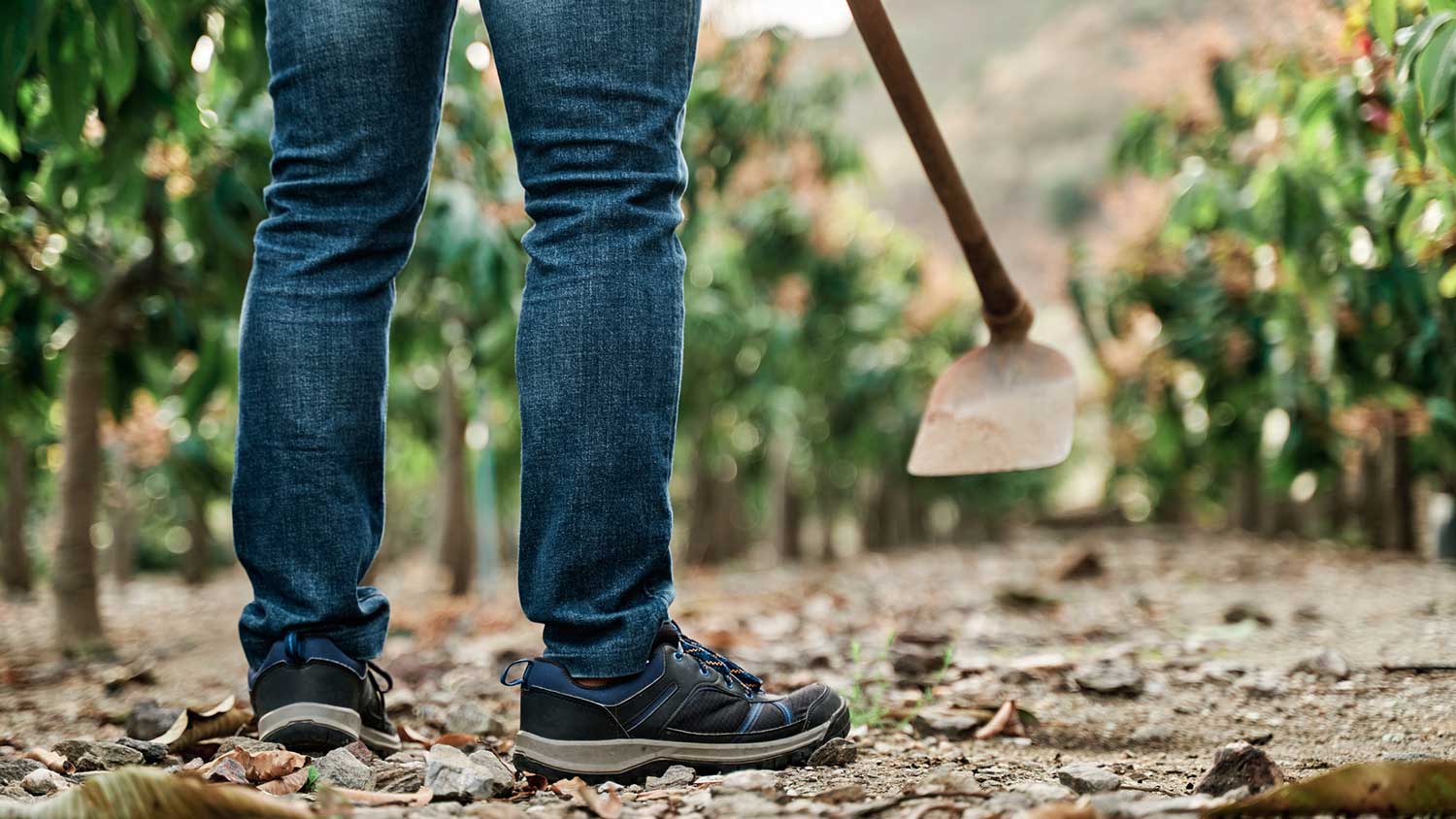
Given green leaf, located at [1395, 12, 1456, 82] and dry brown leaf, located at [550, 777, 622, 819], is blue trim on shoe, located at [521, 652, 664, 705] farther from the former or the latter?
green leaf, located at [1395, 12, 1456, 82]

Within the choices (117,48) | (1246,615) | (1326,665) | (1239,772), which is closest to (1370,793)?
(1239,772)

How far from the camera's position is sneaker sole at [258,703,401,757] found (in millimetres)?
1097

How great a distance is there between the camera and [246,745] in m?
1.12

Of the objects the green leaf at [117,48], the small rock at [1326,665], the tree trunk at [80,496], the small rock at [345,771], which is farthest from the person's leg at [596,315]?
the tree trunk at [80,496]

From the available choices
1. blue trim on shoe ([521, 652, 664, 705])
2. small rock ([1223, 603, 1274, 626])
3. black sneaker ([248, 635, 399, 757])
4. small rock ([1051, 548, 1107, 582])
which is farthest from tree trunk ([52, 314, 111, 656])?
small rock ([1051, 548, 1107, 582])

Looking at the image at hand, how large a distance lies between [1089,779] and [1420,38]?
905 millimetres

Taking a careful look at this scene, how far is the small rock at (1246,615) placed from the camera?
2.47 metres

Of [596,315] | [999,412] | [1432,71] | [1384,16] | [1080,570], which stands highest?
[1384,16]

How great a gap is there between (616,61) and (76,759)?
865 mm

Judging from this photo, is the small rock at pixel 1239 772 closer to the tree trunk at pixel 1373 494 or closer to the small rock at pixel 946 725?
the small rock at pixel 946 725

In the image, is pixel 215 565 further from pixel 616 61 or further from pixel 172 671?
pixel 616 61

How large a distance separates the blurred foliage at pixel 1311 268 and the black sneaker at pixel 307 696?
1290 mm

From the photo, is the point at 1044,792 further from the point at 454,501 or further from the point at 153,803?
the point at 454,501

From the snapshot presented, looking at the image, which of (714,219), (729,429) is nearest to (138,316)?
(714,219)
